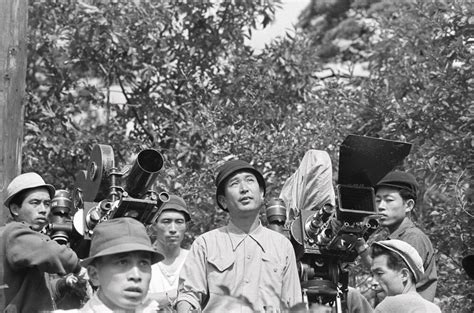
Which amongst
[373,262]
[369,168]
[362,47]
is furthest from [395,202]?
[362,47]

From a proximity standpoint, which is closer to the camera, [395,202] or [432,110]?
[395,202]

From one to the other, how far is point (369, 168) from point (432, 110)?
4.52 m

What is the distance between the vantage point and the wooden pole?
9000mm

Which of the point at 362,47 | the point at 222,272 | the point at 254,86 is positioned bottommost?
the point at 222,272

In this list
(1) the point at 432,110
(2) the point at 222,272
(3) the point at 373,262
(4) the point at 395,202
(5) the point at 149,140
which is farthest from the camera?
(5) the point at 149,140

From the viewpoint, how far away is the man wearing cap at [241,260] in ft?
25.9

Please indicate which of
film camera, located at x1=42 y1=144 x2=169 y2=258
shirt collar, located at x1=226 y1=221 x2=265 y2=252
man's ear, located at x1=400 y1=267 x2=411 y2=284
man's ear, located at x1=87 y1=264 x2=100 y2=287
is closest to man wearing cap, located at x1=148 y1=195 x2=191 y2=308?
film camera, located at x1=42 y1=144 x2=169 y2=258

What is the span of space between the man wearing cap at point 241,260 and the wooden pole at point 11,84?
5.57 ft

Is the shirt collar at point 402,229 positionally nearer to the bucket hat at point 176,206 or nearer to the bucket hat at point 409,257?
the bucket hat at point 409,257

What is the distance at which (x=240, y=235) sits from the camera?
8.20 metres

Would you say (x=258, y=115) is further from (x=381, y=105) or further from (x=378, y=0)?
(x=378, y=0)

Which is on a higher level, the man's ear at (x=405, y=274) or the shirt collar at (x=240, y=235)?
the shirt collar at (x=240, y=235)

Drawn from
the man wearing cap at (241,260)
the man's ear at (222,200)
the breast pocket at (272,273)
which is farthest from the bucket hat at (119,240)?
the man's ear at (222,200)

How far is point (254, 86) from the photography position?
13680 mm
